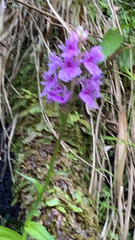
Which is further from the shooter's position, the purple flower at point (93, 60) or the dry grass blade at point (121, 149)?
the dry grass blade at point (121, 149)

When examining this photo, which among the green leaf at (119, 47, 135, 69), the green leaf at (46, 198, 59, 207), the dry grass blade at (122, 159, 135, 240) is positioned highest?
the green leaf at (119, 47, 135, 69)

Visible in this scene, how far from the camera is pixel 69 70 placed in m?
0.47

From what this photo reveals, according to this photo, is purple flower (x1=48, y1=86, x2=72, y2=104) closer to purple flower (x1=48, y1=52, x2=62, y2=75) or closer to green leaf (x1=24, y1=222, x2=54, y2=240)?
purple flower (x1=48, y1=52, x2=62, y2=75)

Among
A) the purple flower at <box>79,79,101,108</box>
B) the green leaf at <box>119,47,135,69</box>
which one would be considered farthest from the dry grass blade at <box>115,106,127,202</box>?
the purple flower at <box>79,79,101,108</box>

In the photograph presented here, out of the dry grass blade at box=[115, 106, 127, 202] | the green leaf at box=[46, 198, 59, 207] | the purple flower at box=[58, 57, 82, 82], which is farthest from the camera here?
the dry grass blade at box=[115, 106, 127, 202]

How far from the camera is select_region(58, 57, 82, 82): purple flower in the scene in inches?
18.5

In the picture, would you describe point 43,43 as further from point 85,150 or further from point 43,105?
point 85,150

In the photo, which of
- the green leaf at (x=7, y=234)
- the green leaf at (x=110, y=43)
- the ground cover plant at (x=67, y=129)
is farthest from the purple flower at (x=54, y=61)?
the green leaf at (x=7, y=234)

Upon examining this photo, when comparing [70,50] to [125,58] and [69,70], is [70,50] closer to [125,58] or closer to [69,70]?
[69,70]

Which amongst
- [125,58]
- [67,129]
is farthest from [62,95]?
[125,58]

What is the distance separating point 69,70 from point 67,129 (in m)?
0.33

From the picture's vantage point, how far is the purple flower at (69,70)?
18.5 inches

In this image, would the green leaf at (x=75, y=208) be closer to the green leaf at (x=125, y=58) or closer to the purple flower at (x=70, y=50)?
the purple flower at (x=70, y=50)

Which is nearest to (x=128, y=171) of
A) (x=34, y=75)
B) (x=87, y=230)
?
(x=87, y=230)
